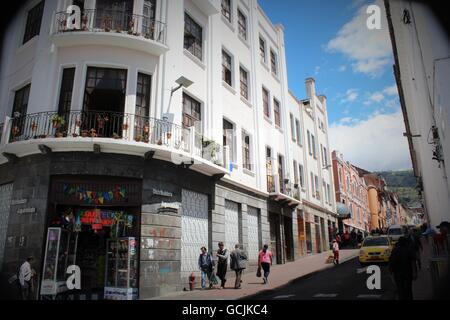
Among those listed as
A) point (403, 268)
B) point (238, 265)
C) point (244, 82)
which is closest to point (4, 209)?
point (238, 265)

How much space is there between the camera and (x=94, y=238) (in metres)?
13.0

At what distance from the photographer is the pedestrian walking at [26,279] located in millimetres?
10734

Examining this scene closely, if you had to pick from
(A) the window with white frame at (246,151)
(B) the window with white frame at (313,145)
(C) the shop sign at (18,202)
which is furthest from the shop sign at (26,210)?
(B) the window with white frame at (313,145)

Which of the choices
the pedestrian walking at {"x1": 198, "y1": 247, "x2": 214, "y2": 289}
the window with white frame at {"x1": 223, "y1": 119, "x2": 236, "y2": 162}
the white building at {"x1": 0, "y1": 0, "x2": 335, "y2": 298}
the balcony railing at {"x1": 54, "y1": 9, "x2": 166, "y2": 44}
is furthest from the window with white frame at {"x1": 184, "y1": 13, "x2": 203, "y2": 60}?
the pedestrian walking at {"x1": 198, "y1": 247, "x2": 214, "y2": 289}

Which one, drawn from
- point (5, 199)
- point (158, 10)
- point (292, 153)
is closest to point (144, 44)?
point (158, 10)

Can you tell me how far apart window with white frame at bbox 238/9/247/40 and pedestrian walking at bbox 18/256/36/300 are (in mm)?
16687

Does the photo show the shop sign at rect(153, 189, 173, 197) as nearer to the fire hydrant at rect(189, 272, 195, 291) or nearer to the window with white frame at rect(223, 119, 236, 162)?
the fire hydrant at rect(189, 272, 195, 291)

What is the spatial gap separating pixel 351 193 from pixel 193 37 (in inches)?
1515

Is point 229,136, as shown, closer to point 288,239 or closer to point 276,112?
point 276,112

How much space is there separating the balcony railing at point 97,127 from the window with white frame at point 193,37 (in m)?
4.66

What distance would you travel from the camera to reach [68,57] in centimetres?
1337

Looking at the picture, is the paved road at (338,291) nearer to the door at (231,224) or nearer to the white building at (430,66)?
the white building at (430,66)

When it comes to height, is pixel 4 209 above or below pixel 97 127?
below

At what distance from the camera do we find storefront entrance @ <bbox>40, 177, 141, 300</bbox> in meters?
11.6
